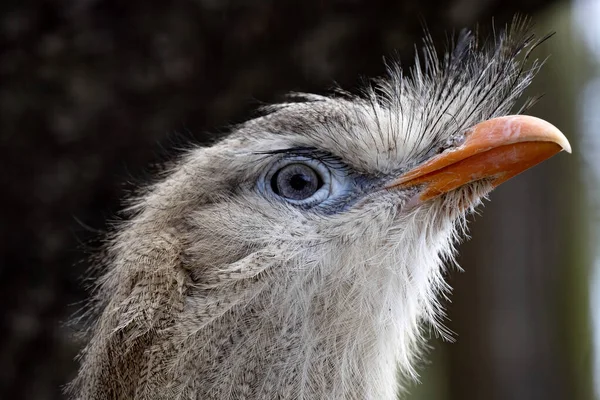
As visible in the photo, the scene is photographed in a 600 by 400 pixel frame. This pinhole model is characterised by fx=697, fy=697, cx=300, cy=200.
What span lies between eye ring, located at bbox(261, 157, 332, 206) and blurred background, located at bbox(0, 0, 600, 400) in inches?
18.2

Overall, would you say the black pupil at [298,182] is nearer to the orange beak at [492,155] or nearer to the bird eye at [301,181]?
the bird eye at [301,181]

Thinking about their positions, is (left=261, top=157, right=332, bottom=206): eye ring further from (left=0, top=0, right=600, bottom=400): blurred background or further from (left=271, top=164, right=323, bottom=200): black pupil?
(left=0, top=0, right=600, bottom=400): blurred background

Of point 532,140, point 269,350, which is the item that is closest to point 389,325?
point 269,350

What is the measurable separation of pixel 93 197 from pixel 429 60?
1.13m

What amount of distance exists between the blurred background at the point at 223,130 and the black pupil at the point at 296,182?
472 millimetres

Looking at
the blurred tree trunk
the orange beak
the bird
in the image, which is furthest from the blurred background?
the orange beak

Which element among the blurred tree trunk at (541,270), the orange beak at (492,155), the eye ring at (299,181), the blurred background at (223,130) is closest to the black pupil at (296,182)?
the eye ring at (299,181)

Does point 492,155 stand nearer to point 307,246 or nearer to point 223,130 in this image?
point 307,246

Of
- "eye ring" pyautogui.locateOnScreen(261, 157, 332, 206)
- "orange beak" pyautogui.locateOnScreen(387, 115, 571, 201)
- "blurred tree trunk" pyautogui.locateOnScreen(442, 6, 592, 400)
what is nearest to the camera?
"orange beak" pyautogui.locateOnScreen(387, 115, 571, 201)

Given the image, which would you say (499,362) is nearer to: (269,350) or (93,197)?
(269,350)

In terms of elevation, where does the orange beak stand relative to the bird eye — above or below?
above

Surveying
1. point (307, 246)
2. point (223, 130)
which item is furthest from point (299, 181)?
point (223, 130)

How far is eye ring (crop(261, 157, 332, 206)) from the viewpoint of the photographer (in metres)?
1.33

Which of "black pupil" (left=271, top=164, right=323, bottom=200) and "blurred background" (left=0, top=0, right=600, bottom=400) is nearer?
"black pupil" (left=271, top=164, right=323, bottom=200)
